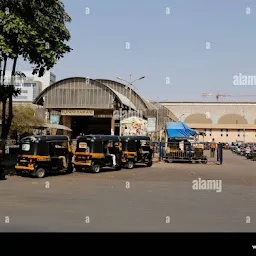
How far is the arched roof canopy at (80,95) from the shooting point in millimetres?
52531

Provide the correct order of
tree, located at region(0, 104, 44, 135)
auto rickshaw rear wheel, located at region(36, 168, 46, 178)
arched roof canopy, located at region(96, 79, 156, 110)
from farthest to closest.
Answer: arched roof canopy, located at region(96, 79, 156, 110), tree, located at region(0, 104, 44, 135), auto rickshaw rear wheel, located at region(36, 168, 46, 178)

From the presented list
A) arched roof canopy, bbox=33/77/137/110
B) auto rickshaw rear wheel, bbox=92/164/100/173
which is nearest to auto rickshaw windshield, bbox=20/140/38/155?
auto rickshaw rear wheel, bbox=92/164/100/173

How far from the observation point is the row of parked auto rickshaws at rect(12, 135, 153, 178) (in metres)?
18.6

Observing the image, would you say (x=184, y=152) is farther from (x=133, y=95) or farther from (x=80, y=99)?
(x=133, y=95)

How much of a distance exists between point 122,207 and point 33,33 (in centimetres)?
967

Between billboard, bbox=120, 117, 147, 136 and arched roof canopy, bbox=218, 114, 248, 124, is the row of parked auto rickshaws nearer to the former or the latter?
billboard, bbox=120, 117, 147, 136

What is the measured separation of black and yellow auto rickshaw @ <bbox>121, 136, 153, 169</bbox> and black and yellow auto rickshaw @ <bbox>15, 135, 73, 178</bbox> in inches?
243

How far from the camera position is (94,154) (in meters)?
21.5

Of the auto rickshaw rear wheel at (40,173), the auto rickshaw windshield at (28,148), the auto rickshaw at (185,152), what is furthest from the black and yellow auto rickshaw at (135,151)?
the auto rickshaw windshield at (28,148)

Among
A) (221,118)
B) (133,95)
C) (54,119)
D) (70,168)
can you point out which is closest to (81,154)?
(70,168)

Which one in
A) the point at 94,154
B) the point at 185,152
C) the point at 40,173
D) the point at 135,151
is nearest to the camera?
the point at 40,173

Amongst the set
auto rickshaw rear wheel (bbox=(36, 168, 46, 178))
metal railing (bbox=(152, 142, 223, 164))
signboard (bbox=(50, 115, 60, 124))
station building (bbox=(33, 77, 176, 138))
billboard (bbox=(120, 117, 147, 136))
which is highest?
station building (bbox=(33, 77, 176, 138))
